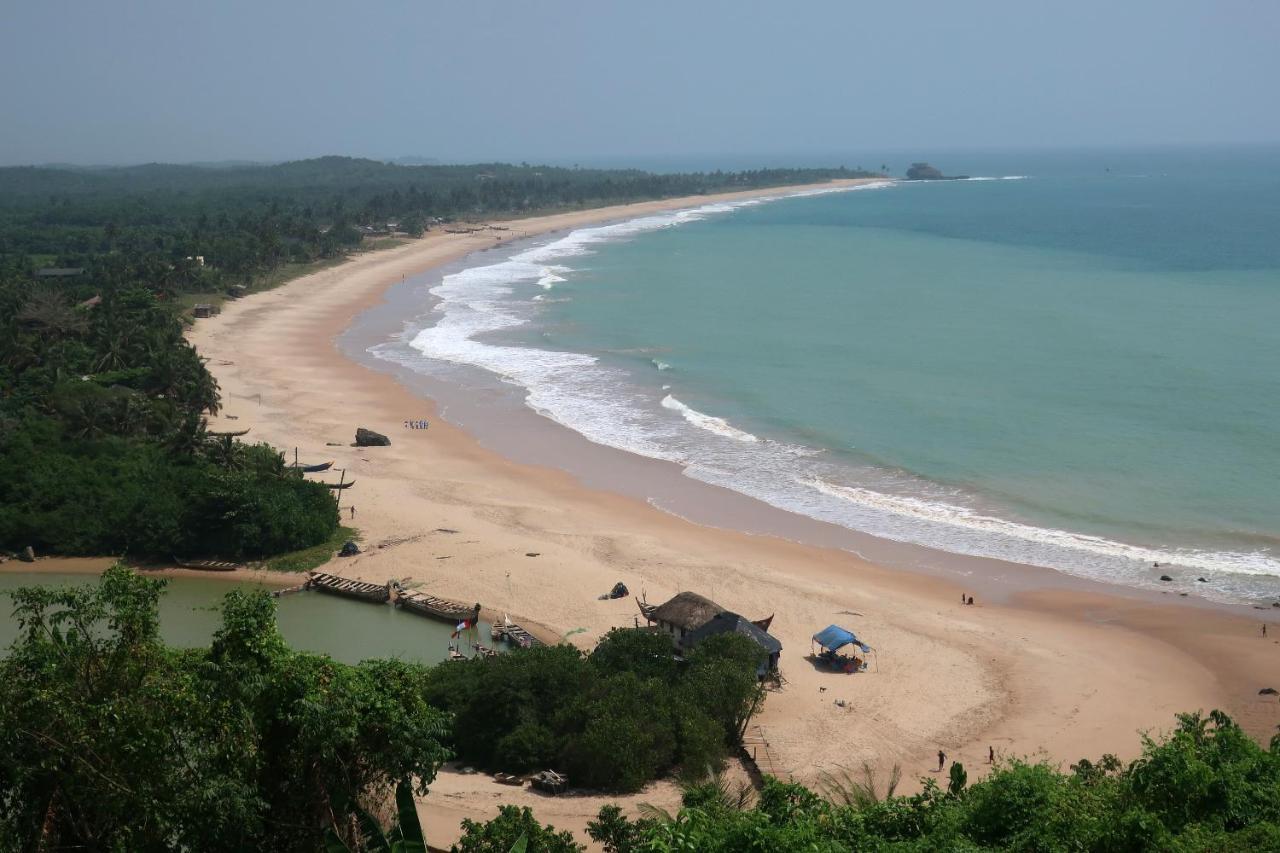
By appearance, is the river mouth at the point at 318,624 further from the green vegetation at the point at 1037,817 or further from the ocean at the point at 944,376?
the ocean at the point at 944,376

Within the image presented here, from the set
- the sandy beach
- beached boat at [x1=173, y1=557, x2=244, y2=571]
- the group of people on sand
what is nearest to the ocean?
the sandy beach

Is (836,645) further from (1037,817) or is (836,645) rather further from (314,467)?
(314,467)

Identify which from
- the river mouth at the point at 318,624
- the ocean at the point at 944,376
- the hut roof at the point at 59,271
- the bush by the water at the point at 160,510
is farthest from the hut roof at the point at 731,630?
the hut roof at the point at 59,271

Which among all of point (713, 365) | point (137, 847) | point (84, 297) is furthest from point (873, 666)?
point (84, 297)

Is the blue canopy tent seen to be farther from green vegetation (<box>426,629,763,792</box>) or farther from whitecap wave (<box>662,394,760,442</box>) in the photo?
whitecap wave (<box>662,394,760,442</box>)

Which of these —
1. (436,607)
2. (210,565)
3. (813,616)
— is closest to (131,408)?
(210,565)

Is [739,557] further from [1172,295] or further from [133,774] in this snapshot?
[1172,295]
